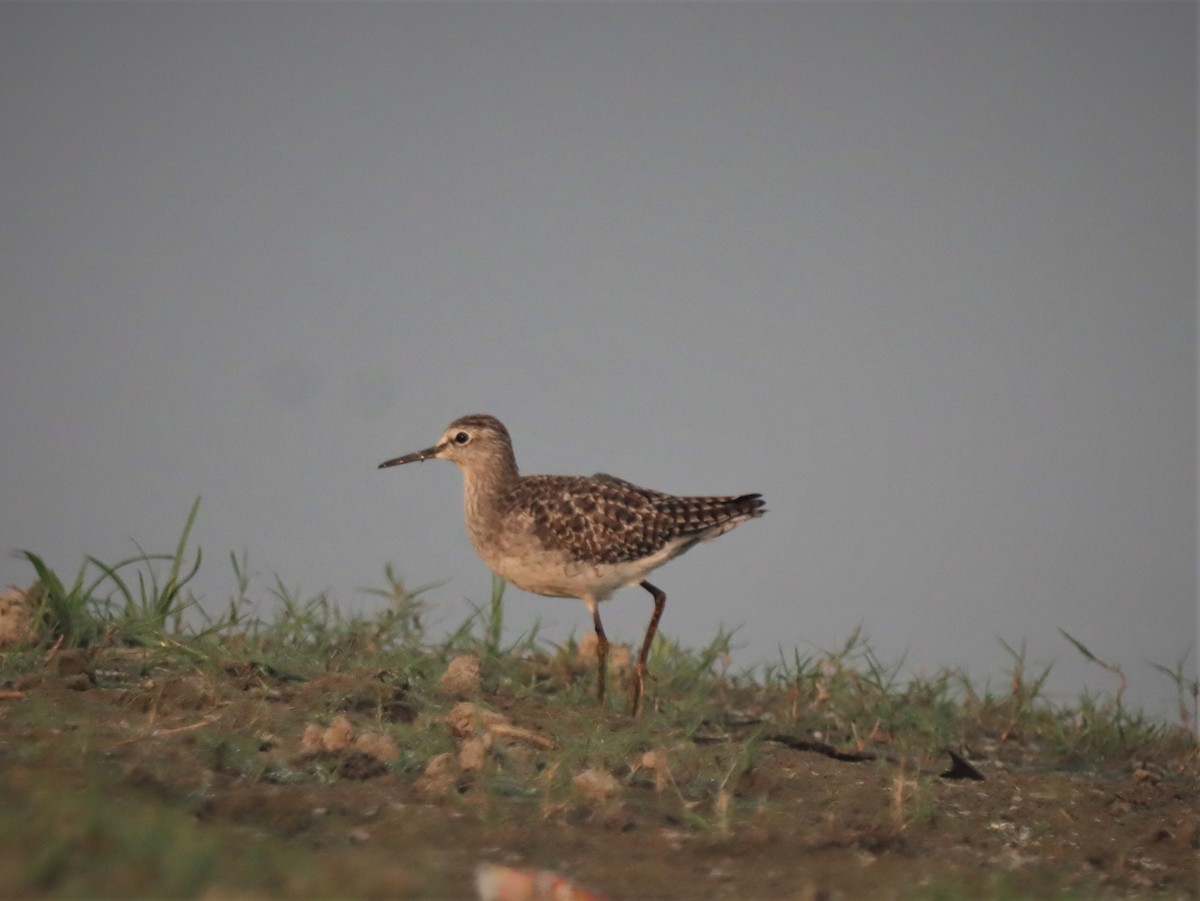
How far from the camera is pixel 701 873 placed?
4906 millimetres

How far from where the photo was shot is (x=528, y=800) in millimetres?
5602

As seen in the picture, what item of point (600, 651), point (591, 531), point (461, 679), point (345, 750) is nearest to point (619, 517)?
point (591, 531)

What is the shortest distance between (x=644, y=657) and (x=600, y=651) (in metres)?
0.30

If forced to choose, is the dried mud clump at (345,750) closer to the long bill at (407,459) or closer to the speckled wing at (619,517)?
the speckled wing at (619,517)

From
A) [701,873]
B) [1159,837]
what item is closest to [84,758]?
[701,873]

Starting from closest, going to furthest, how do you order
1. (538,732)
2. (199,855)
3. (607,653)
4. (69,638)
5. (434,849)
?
(199,855), (434,849), (538,732), (69,638), (607,653)

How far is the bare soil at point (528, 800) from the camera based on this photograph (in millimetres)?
4793

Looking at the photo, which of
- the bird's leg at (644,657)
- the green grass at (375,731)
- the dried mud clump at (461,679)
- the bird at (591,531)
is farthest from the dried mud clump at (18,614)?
the bird's leg at (644,657)

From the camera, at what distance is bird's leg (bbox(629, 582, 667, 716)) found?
26.8ft

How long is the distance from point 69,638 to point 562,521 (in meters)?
3.01

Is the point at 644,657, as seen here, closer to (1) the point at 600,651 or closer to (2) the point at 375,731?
(1) the point at 600,651

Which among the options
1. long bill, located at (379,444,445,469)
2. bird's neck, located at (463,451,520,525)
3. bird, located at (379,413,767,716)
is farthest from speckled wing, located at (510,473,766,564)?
long bill, located at (379,444,445,469)

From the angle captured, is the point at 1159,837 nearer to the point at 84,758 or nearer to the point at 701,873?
the point at 701,873

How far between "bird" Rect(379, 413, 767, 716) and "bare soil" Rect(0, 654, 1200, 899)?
1302 millimetres
